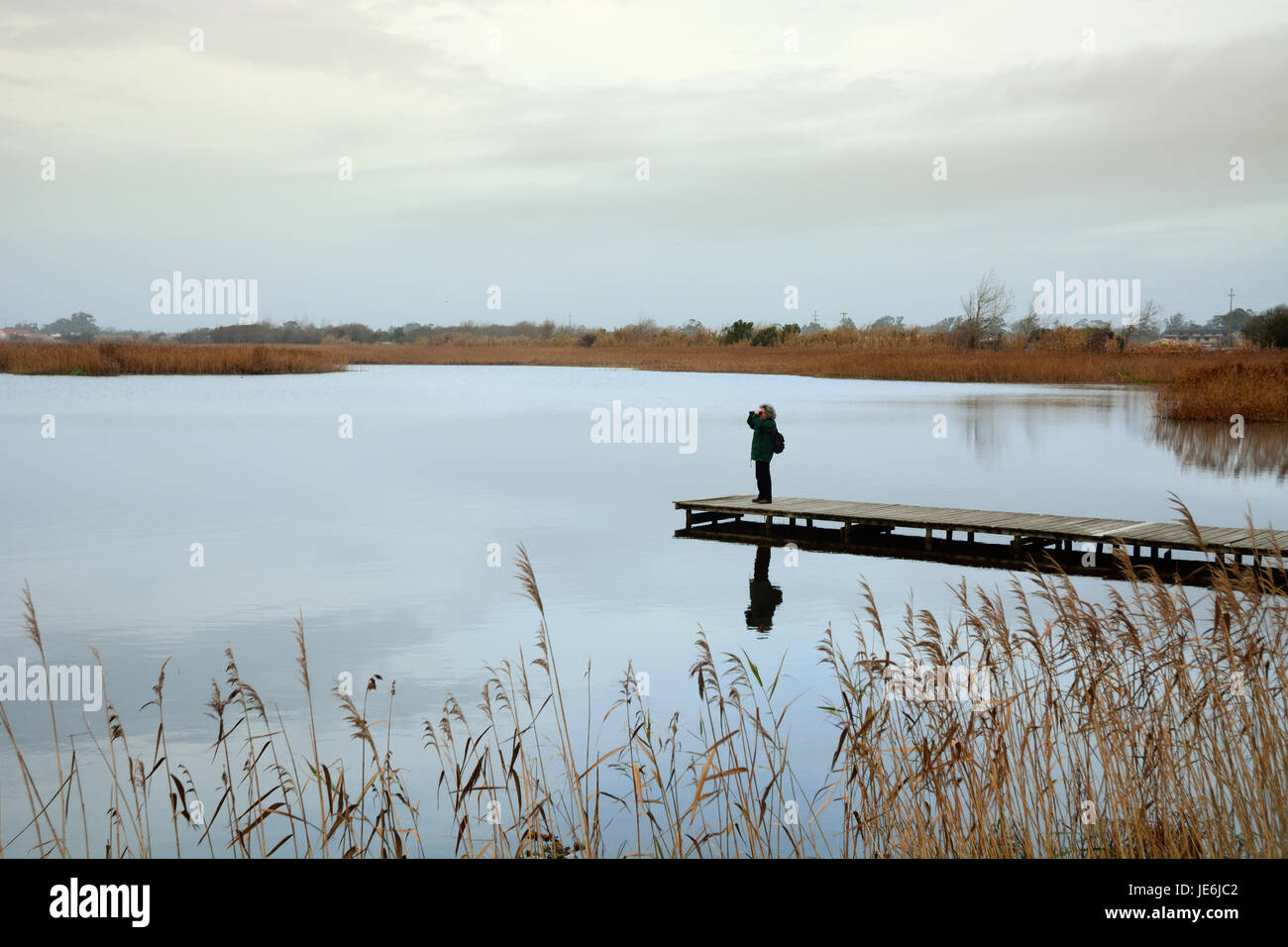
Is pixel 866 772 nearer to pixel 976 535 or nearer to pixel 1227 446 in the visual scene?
pixel 976 535

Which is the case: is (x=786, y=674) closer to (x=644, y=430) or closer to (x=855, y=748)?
(x=855, y=748)

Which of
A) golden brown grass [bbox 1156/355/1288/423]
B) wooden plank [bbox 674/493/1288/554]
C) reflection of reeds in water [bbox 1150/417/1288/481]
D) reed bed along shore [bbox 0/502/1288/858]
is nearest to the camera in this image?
reed bed along shore [bbox 0/502/1288/858]

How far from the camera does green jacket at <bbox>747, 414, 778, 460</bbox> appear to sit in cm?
1487

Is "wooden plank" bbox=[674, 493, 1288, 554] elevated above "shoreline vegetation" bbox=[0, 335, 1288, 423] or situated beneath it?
situated beneath

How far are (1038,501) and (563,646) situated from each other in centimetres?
1063

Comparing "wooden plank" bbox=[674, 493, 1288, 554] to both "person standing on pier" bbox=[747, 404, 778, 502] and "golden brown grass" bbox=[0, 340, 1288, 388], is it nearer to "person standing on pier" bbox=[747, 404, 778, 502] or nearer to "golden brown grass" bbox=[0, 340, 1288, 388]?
"person standing on pier" bbox=[747, 404, 778, 502]

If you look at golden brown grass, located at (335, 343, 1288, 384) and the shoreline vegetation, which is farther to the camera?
golden brown grass, located at (335, 343, 1288, 384)

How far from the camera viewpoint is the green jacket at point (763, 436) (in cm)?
1487

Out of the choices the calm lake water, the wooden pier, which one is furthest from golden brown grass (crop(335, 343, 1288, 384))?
the wooden pier

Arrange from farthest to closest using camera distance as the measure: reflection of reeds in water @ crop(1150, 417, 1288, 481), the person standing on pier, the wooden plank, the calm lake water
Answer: reflection of reeds in water @ crop(1150, 417, 1288, 481), the person standing on pier, the wooden plank, the calm lake water

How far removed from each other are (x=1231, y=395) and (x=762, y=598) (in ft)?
75.5

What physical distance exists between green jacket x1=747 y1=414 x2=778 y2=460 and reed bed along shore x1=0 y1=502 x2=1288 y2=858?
7004 millimetres
